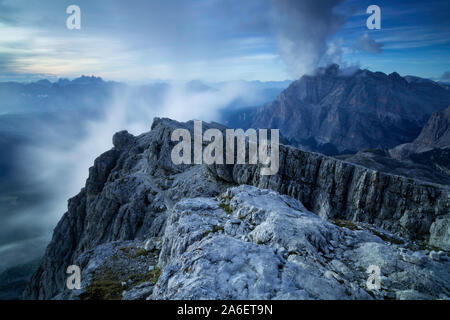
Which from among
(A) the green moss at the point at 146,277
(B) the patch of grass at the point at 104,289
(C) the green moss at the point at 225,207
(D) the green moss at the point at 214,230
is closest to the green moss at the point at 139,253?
(B) the patch of grass at the point at 104,289

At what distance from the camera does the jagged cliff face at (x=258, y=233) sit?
1256 cm

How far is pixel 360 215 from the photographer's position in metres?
49.9

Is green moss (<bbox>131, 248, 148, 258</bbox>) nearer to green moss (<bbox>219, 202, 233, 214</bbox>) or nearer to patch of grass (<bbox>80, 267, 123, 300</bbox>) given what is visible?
patch of grass (<bbox>80, 267, 123, 300</bbox>)

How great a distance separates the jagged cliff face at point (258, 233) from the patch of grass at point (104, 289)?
0.18m

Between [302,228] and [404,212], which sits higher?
[302,228]

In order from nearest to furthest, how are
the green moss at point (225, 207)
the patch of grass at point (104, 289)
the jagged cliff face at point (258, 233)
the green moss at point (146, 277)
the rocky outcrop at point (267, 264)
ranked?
the rocky outcrop at point (267, 264) < the jagged cliff face at point (258, 233) < the patch of grass at point (104, 289) < the green moss at point (146, 277) < the green moss at point (225, 207)

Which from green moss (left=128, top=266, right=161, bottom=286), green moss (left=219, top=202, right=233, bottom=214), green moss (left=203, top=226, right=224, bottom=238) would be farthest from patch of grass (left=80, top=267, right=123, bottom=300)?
green moss (left=219, top=202, right=233, bottom=214)

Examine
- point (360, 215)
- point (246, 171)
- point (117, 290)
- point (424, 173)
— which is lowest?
point (424, 173)

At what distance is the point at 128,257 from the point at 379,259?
2637cm

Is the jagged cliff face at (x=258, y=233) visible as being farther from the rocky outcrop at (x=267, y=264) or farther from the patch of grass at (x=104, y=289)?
the patch of grass at (x=104, y=289)

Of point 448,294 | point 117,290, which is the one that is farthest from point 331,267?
point 117,290

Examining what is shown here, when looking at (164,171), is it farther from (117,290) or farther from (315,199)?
(117,290)

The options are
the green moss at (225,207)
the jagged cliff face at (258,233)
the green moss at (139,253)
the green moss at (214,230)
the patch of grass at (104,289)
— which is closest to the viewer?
the jagged cliff face at (258,233)

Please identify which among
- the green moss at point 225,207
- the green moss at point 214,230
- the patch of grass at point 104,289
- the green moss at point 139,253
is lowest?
the green moss at point 139,253
